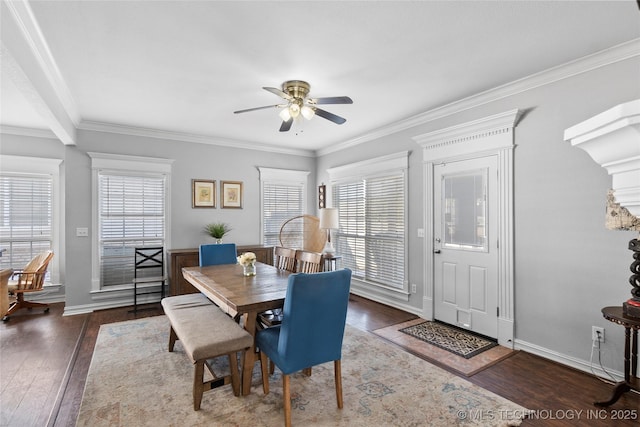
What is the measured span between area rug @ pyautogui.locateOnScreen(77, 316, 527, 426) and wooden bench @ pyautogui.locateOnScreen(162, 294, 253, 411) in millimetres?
140

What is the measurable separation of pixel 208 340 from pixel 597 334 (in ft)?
10.1

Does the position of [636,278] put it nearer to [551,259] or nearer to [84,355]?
[551,259]

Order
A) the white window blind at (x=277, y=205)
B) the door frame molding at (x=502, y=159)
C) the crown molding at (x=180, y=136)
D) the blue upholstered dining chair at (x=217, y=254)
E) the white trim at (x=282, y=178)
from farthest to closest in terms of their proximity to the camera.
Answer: the white window blind at (x=277, y=205), the white trim at (x=282, y=178), the crown molding at (x=180, y=136), the blue upholstered dining chair at (x=217, y=254), the door frame molding at (x=502, y=159)

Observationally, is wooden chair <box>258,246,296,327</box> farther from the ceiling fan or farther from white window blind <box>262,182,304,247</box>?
white window blind <box>262,182,304,247</box>

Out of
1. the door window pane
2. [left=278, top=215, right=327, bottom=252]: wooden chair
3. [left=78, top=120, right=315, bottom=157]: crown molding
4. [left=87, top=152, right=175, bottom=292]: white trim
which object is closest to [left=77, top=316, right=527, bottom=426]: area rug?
the door window pane

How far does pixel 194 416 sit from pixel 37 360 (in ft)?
6.45

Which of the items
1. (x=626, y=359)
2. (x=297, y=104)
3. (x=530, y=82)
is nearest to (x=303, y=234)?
(x=297, y=104)

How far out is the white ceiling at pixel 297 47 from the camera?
197 centimetres

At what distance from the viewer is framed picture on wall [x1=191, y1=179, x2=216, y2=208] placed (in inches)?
197

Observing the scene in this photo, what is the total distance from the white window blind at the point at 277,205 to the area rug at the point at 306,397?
2990 millimetres

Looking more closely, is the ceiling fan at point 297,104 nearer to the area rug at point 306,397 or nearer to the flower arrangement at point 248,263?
the flower arrangement at point 248,263

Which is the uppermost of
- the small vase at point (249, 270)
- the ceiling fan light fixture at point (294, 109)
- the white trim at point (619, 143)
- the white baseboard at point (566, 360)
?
the ceiling fan light fixture at point (294, 109)

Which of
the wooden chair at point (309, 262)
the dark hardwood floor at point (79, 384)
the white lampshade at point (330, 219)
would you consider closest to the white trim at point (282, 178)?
the white lampshade at point (330, 219)

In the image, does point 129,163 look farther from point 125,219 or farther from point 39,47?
point 39,47
